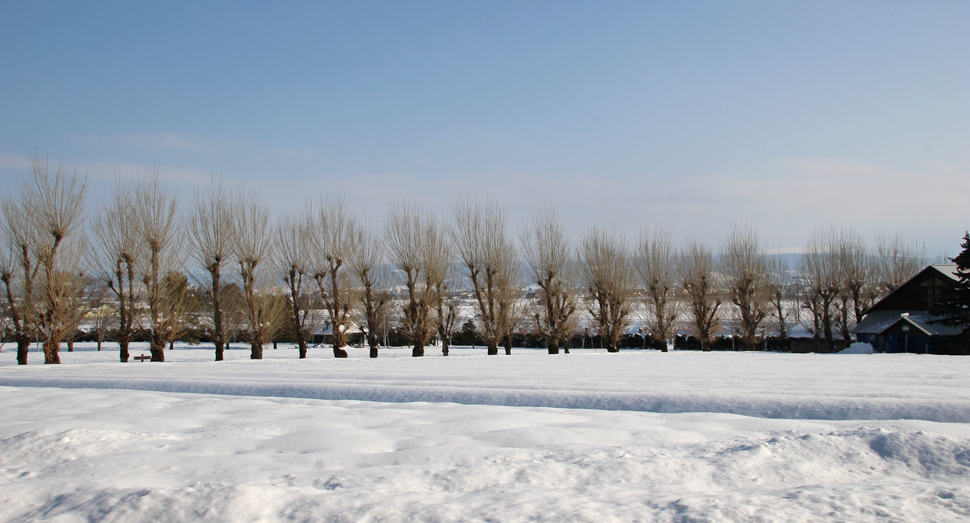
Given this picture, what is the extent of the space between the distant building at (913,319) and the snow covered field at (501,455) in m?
28.9

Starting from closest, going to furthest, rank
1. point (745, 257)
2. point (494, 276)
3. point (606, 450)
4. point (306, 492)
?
point (306, 492) < point (606, 450) < point (494, 276) < point (745, 257)

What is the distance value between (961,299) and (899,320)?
4044mm

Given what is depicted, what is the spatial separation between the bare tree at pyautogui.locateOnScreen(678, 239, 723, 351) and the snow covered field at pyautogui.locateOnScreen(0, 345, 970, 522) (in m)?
30.9

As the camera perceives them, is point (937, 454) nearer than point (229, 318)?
Yes

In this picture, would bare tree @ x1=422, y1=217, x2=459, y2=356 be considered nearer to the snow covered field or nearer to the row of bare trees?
the row of bare trees

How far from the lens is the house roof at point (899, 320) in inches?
1330

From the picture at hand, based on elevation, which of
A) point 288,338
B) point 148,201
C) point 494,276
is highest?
point 148,201

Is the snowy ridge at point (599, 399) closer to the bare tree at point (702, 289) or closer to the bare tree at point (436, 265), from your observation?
the bare tree at point (436, 265)

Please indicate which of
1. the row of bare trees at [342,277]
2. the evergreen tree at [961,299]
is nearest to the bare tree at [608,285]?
the row of bare trees at [342,277]

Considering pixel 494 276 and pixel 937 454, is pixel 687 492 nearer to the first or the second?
pixel 937 454

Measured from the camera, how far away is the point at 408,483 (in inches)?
187

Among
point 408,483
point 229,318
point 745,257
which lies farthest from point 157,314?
point 745,257

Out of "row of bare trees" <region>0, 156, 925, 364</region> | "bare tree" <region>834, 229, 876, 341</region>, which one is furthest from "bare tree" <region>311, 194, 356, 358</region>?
"bare tree" <region>834, 229, 876, 341</region>

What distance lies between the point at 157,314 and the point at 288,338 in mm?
33852
